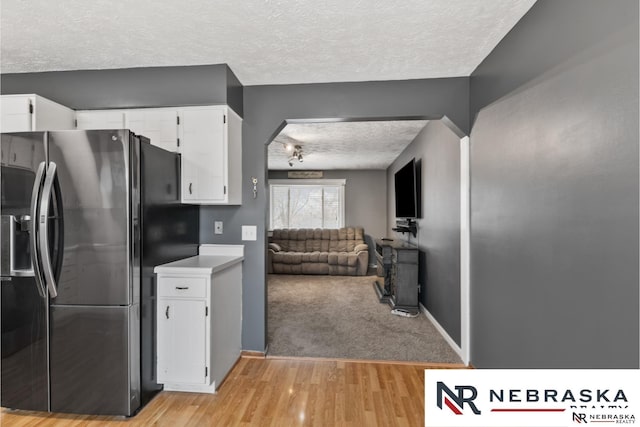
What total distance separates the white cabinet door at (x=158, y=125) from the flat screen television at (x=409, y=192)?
3143 mm

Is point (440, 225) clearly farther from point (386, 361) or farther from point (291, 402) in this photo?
point (291, 402)

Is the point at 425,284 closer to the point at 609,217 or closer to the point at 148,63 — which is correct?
the point at 609,217

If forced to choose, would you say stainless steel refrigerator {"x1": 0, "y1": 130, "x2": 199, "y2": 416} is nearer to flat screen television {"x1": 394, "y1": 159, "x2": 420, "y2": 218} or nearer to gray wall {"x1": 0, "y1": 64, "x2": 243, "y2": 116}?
gray wall {"x1": 0, "y1": 64, "x2": 243, "y2": 116}

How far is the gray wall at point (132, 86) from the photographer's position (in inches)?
96.0

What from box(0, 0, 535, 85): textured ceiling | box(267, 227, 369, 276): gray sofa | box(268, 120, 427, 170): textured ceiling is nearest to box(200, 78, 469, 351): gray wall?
box(0, 0, 535, 85): textured ceiling

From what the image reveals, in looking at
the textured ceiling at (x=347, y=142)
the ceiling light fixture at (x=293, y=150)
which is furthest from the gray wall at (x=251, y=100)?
the ceiling light fixture at (x=293, y=150)

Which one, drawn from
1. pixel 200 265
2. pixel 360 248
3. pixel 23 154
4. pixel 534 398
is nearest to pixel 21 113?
pixel 23 154

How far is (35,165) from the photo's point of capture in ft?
6.21

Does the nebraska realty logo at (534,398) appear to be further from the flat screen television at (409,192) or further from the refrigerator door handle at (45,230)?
the flat screen television at (409,192)

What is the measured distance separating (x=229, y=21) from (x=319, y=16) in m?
0.56

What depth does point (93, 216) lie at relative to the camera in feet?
6.18

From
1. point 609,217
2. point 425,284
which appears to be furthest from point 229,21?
point 425,284

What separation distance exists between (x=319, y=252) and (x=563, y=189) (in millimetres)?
5726

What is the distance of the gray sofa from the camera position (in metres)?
6.55
